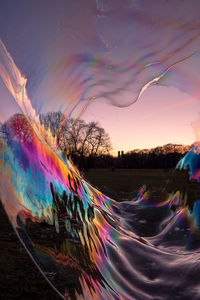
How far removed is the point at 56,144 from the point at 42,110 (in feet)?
1.60

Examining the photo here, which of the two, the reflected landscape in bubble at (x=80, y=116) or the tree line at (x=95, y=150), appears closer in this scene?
the reflected landscape in bubble at (x=80, y=116)

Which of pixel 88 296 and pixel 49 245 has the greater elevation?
pixel 49 245

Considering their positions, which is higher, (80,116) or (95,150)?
(80,116)

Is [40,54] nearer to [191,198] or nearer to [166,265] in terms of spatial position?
[166,265]

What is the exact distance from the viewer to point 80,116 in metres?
2.75

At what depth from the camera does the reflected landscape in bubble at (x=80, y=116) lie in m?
2.03

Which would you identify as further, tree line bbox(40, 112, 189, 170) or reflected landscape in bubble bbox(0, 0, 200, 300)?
tree line bbox(40, 112, 189, 170)

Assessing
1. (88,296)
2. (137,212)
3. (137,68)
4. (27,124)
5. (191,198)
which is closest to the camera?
(88,296)

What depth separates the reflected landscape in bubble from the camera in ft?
6.64

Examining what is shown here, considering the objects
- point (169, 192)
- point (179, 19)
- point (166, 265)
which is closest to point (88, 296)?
point (166, 265)

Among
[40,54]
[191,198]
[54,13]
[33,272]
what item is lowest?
[33,272]

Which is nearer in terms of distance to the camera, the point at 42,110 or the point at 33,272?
the point at 42,110

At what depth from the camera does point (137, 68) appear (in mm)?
2518

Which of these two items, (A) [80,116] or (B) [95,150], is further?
(B) [95,150]
